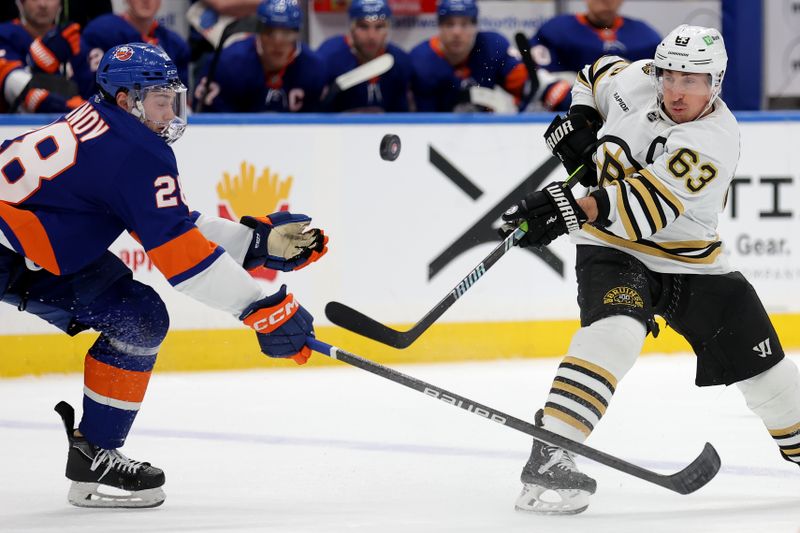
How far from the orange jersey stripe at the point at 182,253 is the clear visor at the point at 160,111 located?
32 centimetres

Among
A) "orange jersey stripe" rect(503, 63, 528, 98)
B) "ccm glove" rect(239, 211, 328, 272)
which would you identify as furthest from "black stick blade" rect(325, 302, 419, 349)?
"orange jersey stripe" rect(503, 63, 528, 98)

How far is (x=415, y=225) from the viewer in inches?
213

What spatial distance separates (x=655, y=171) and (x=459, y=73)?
282 centimetres

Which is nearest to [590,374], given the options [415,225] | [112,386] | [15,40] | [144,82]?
[112,386]

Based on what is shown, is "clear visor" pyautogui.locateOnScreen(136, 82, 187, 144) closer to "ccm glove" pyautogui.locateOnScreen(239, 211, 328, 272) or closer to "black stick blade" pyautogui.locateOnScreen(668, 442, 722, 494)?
"ccm glove" pyautogui.locateOnScreen(239, 211, 328, 272)

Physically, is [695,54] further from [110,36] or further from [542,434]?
[110,36]

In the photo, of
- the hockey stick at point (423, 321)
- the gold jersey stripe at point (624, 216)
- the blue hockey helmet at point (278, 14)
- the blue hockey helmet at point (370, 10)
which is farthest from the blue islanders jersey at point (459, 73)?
the gold jersey stripe at point (624, 216)

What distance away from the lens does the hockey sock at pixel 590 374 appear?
3.14 m

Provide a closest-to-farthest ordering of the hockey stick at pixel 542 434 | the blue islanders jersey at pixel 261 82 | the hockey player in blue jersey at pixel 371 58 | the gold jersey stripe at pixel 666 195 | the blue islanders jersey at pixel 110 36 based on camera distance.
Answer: the hockey stick at pixel 542 434 < the gold jersey stripe at pixel 666 195 < the blue islanders jersey at pixel 110 36 < the blue islanders jersey at pixel 261 82 < the hockey player in blue jersey at pixel 371 58

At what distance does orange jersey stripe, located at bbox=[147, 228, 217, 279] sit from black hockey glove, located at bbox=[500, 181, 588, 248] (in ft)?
2.57

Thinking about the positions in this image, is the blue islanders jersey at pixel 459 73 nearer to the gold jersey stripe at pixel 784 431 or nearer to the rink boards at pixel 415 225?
the rink boards at pixel 415 225

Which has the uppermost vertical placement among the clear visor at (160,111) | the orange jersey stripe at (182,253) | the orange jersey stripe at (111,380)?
the clear visor at (160,111)

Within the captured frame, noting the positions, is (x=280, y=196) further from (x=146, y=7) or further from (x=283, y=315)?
(x=283, y=315)

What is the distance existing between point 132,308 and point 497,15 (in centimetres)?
405
